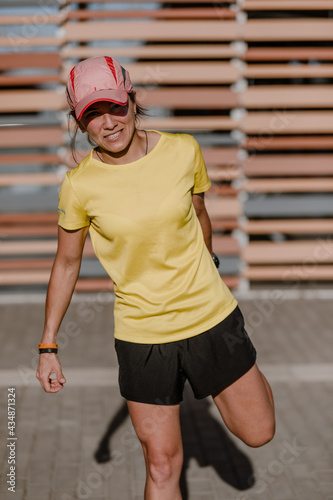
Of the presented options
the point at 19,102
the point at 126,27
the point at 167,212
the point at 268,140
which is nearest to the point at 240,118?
the point at 268,140

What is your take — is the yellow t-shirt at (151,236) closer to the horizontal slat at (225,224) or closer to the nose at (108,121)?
the nose at (108,121)

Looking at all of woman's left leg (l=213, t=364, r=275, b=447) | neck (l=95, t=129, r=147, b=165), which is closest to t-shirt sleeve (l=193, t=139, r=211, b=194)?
neck (l=95, t=129, r=147, b=165)

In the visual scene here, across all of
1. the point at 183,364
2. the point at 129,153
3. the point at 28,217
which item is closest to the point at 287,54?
the point at 28,217

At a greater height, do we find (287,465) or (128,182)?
(128,182)

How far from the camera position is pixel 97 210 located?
275 centimetres

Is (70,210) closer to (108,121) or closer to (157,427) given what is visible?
(108,121)

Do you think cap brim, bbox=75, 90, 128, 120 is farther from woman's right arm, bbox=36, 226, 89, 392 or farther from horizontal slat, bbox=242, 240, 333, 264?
horizontal slat, bbox=242, 240, 333, 264

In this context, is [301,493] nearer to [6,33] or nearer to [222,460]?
[222,460]

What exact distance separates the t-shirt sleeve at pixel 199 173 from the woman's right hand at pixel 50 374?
0.87 meters

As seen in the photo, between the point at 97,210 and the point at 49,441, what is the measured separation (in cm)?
224

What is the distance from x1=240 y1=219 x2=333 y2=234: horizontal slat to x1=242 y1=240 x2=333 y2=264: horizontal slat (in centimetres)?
14

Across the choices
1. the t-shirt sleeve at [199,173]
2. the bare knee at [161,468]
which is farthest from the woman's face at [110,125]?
the bare knee at [161,468]

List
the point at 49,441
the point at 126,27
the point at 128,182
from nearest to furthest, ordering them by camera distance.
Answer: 1. the point at 128,182
2. the point at 49,441
3. the point at 126,27

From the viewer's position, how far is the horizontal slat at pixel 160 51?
7.84 meters
